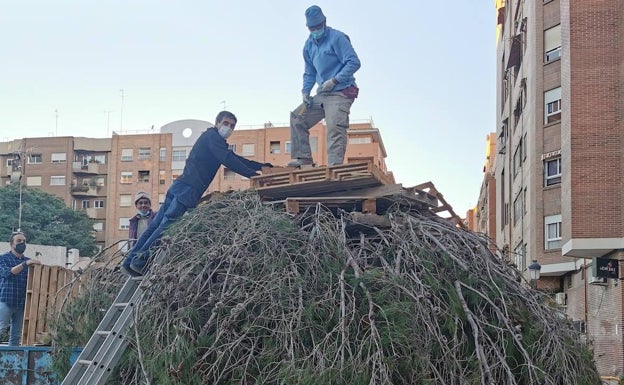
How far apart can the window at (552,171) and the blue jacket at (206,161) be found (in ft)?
69.8

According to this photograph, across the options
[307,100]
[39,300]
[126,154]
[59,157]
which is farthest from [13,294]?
[59,157]

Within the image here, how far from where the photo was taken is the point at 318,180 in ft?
22.1

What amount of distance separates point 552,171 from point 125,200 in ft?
156

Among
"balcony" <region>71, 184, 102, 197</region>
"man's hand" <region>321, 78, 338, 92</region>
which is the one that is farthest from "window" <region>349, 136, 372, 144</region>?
"man's hand" <region>321, 78, 338, 92</region>

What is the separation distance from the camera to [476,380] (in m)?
5.02

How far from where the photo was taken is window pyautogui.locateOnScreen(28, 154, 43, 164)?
68.8 metres

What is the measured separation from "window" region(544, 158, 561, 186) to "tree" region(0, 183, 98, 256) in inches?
1507

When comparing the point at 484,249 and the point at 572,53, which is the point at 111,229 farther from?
the point at 484,249

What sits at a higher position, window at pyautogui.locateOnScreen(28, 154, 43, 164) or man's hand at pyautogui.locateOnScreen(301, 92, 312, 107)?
window at pyautogui.locateOnScreen(28, 154, 43, 164)

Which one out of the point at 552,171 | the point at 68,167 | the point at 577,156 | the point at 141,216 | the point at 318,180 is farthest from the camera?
the point at 68,167

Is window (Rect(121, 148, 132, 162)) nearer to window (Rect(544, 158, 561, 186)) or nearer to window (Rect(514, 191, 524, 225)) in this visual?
window (Rect(514, 191, 524, 225))

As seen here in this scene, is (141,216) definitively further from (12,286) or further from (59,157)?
(59,157)

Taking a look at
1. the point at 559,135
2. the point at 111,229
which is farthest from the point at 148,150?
the point at 559,135

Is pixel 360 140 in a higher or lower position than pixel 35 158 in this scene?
higher
